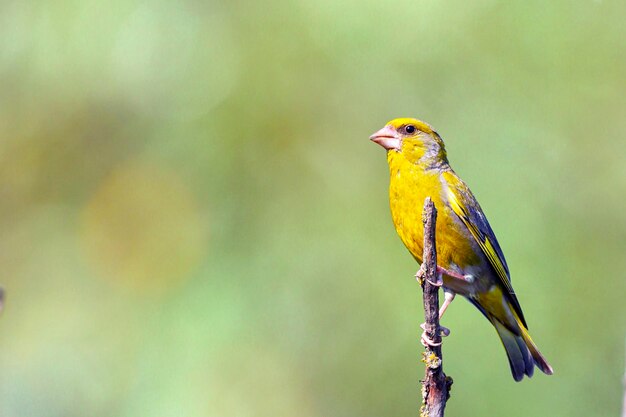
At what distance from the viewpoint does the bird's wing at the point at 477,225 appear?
245 inches

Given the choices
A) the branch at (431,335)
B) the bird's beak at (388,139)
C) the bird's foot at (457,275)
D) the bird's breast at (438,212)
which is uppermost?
the bird's beak at (388,139)

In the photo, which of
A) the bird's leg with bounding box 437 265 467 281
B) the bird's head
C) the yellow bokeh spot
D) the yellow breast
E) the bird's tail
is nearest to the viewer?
the yellow breast

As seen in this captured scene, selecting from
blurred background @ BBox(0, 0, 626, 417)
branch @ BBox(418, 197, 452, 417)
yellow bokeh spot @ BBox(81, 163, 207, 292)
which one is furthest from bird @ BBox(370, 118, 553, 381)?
yellow bokeh spot @ BBox(81, 163, 207, 292)

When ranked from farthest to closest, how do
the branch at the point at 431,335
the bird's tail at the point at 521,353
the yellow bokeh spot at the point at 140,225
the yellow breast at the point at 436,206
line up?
1. the yellow bokeh spot at the point at 140,225
2. the bird's tail at the point at 521,353
3. the yellow breast at the point at 436,206
4. the branch at the point at 431,335

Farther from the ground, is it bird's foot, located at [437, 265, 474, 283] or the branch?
bird's foot, located at [437, 265, 474, 283]

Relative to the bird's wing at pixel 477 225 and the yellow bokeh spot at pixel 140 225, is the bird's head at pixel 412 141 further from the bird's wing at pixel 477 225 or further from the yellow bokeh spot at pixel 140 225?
the yellow bokeh spot at pixel 140 225

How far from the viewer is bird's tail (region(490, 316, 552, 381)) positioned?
6474 mm

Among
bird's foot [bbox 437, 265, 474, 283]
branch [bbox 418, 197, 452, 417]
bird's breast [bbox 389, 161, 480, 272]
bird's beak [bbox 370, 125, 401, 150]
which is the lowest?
branch [bbox 418, 197, 452, 417]

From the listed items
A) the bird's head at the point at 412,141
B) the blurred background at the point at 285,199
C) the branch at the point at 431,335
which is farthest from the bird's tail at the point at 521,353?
the blurred background at the point at 285,199

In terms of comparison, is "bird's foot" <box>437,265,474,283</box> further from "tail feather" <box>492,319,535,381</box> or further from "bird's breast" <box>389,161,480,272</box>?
"tail feather" <box>492,319,535,381</box>

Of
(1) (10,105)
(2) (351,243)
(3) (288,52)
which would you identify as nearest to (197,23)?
(3) (288,52)

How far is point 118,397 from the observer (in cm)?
955

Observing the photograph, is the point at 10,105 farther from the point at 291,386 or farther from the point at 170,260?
the point at 291,386

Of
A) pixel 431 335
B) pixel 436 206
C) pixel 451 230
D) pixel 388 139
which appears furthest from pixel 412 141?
pixel 431 335
